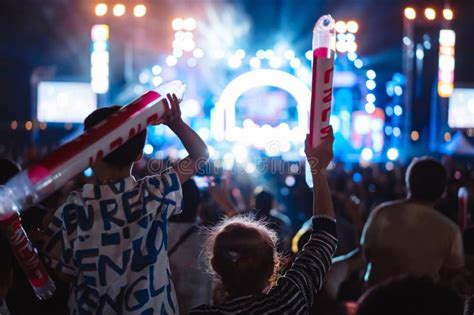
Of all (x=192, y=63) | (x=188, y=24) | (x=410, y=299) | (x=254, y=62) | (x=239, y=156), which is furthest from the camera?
(x=192, y=63)

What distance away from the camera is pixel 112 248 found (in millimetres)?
2326

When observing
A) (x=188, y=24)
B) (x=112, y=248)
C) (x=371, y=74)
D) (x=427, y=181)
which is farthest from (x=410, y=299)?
(x=371, y=74)

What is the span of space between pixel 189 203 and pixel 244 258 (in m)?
2.01

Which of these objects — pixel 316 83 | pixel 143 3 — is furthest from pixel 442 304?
pixel 143 3

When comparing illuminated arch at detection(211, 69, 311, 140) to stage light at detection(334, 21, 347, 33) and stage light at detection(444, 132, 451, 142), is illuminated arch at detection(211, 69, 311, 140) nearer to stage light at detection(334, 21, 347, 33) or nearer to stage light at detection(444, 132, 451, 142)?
stage light at detection(334, 21, 347, 33)

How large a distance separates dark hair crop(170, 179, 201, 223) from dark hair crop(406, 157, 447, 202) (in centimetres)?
147

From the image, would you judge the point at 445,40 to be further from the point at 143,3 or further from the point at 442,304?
the point at 442,304

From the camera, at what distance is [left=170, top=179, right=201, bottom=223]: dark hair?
425cm

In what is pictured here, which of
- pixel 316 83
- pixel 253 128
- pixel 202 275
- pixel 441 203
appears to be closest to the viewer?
pixel 316 83

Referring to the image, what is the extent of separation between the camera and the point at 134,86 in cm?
2628

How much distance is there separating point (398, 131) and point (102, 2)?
15803mm

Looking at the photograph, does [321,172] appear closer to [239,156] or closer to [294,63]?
[239,156]

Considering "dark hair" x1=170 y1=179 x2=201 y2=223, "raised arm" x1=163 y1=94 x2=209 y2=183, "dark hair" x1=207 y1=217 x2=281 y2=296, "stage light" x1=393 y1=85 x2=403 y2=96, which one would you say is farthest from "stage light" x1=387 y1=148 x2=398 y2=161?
"dark hair" x1=207 y1=217 x2=281 y2=296

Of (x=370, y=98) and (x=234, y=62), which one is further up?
(x=234, y=62)
